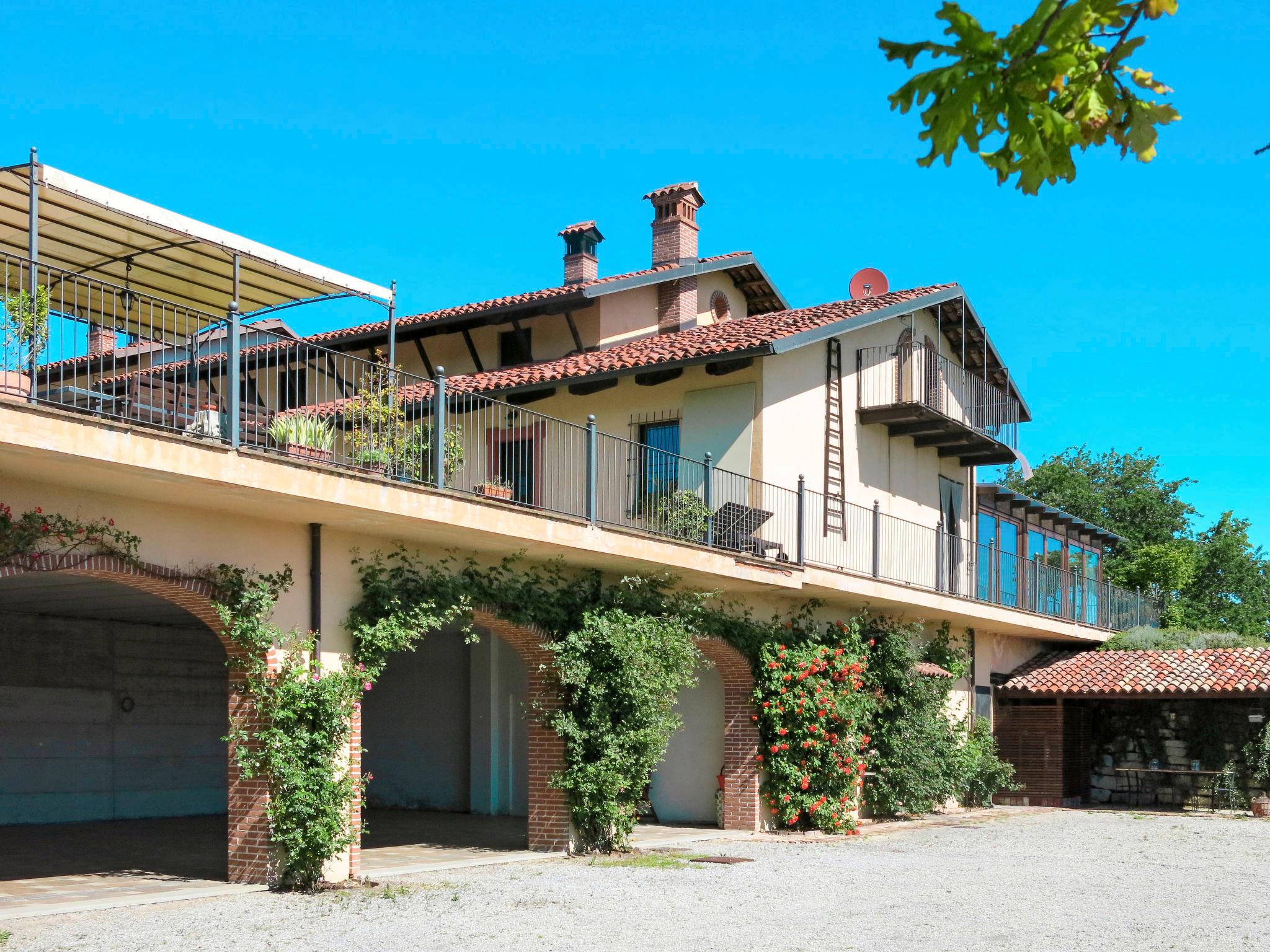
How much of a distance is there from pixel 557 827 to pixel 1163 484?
41582 mm

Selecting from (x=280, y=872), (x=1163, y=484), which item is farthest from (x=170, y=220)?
(x=1163, y=484)

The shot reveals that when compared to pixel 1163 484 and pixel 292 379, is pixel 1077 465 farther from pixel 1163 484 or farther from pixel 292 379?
pixel 292 379

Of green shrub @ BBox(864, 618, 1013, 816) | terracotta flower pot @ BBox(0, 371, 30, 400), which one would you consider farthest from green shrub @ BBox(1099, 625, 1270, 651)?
terracotta flower pot @ BBox(0, 371, 30, 400)

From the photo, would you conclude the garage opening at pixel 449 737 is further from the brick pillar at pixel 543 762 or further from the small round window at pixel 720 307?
the small round window at pixel 720 307

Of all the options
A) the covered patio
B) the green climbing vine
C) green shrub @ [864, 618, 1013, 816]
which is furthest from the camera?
the covered patio

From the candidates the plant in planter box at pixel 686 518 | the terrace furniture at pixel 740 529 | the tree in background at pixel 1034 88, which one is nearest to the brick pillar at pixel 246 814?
the plant in planter box at pixel 686 518

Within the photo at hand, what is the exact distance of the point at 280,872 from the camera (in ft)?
37.5

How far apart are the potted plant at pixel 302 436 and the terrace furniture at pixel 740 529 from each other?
5986mm

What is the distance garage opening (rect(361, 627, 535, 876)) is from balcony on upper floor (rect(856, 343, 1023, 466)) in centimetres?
701

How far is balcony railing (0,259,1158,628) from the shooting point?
33.7 feet

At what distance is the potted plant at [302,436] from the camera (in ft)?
36.7

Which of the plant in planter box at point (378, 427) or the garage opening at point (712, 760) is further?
the garage opening at point (712, 760)

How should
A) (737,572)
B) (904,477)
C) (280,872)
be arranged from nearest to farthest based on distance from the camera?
(280,872), (737,572), (904,477)

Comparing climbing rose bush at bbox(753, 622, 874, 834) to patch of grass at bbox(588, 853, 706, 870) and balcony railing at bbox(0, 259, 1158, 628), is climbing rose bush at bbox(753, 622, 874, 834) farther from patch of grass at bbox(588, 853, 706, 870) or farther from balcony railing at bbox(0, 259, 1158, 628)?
patch of grass at bbox(588, 853, 706, 870)
